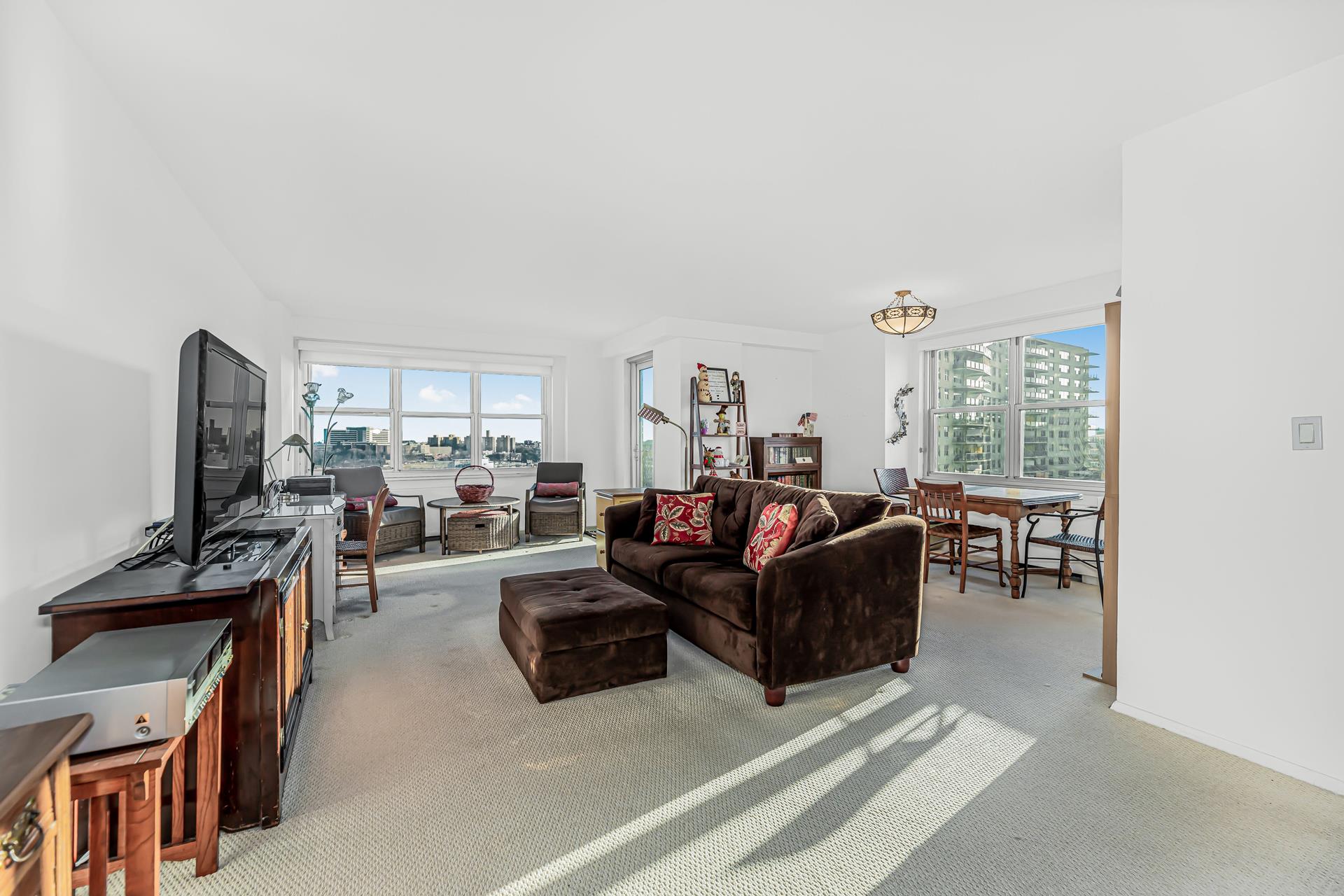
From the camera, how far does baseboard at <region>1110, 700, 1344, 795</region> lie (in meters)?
2.02

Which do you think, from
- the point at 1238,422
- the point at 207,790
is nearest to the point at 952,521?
the point at 1238,422

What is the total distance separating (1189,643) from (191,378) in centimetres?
385

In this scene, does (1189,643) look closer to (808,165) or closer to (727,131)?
(808,165)

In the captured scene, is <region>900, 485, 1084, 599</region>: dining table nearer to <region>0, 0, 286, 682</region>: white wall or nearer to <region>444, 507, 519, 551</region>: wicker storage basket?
<region>444, 507, 519, 551</region>: wicker storage basket

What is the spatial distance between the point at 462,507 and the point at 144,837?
476 cm

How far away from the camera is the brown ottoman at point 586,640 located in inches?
104

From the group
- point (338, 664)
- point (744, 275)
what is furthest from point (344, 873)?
point (744, 275)

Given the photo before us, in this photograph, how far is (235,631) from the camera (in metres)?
1.75

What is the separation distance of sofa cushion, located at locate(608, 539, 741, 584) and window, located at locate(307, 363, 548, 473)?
12.8ft

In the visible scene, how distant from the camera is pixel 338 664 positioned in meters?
3.11

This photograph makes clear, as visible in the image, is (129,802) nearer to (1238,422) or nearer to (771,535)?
(771,535)

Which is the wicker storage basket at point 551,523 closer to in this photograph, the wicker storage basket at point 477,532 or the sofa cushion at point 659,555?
the wicker storage basket at point 477,532

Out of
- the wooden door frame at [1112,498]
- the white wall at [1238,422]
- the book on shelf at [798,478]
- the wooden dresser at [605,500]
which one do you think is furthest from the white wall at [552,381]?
the white wall at [1238,422]

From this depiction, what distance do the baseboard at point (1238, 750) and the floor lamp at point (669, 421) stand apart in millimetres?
4283
